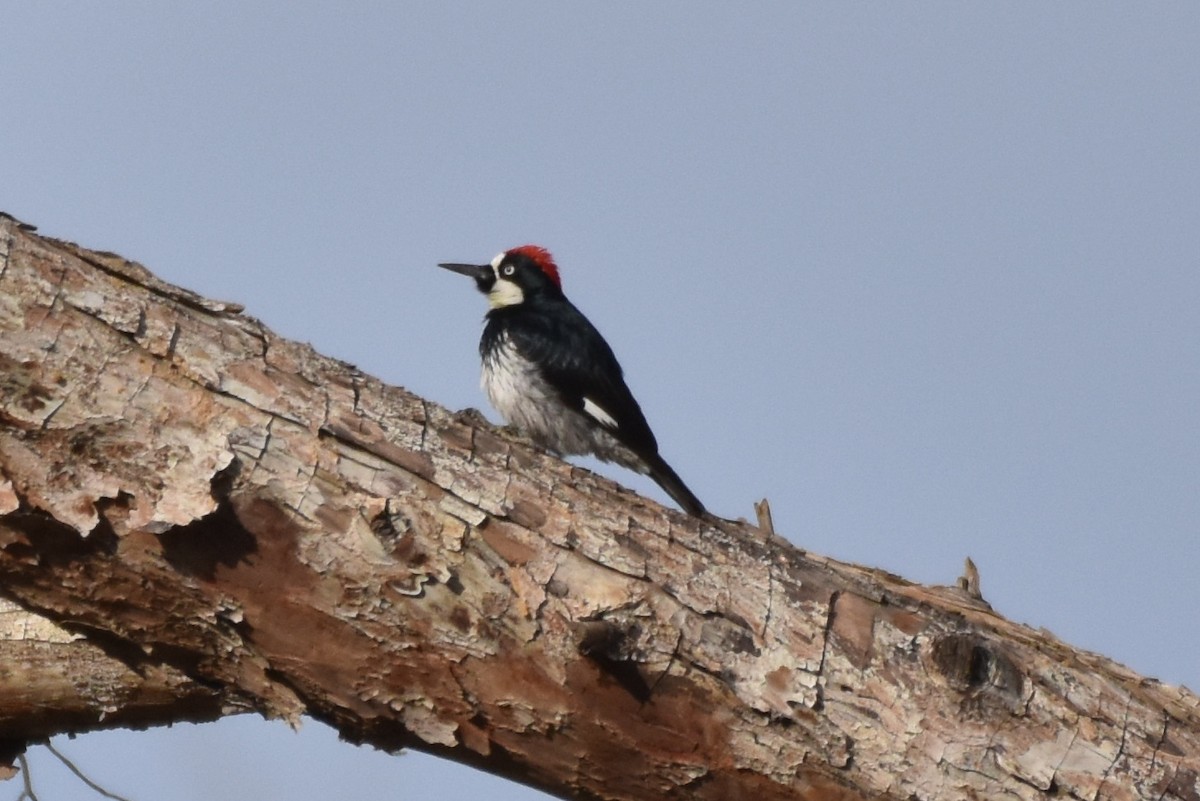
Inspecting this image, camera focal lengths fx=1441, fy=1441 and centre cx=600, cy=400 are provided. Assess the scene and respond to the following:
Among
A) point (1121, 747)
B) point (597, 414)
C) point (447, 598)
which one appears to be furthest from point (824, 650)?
point (597, 414)

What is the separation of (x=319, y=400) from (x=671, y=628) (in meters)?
0.89

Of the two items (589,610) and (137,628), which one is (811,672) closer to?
(589,610)

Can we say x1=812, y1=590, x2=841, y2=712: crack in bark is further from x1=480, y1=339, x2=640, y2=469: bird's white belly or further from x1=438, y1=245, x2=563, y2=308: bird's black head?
x1=438, y1=245, x2=563, y2=308: bird's black head

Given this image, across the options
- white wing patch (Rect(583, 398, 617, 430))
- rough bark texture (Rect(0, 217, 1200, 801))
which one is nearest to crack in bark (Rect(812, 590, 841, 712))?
rough bark texture (Rect(0, 217, 1200, 801))

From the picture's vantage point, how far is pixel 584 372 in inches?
239

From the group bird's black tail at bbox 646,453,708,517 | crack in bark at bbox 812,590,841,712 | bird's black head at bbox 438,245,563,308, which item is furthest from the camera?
bird's black head at bbox 438,245,563,308

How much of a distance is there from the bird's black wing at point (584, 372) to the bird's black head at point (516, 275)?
810 mm

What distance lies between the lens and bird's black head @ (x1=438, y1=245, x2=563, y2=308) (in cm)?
728

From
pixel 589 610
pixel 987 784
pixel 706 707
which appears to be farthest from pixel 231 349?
pixel 987 784

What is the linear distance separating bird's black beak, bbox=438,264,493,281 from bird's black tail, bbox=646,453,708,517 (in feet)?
6.49

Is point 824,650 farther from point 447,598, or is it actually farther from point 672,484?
point 672,484

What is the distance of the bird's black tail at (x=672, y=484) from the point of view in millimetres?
5614

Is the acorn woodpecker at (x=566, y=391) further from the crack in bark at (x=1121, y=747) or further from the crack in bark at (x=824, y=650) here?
the crack in bark at (x=1121, y=747)

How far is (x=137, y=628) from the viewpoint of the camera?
308cm
